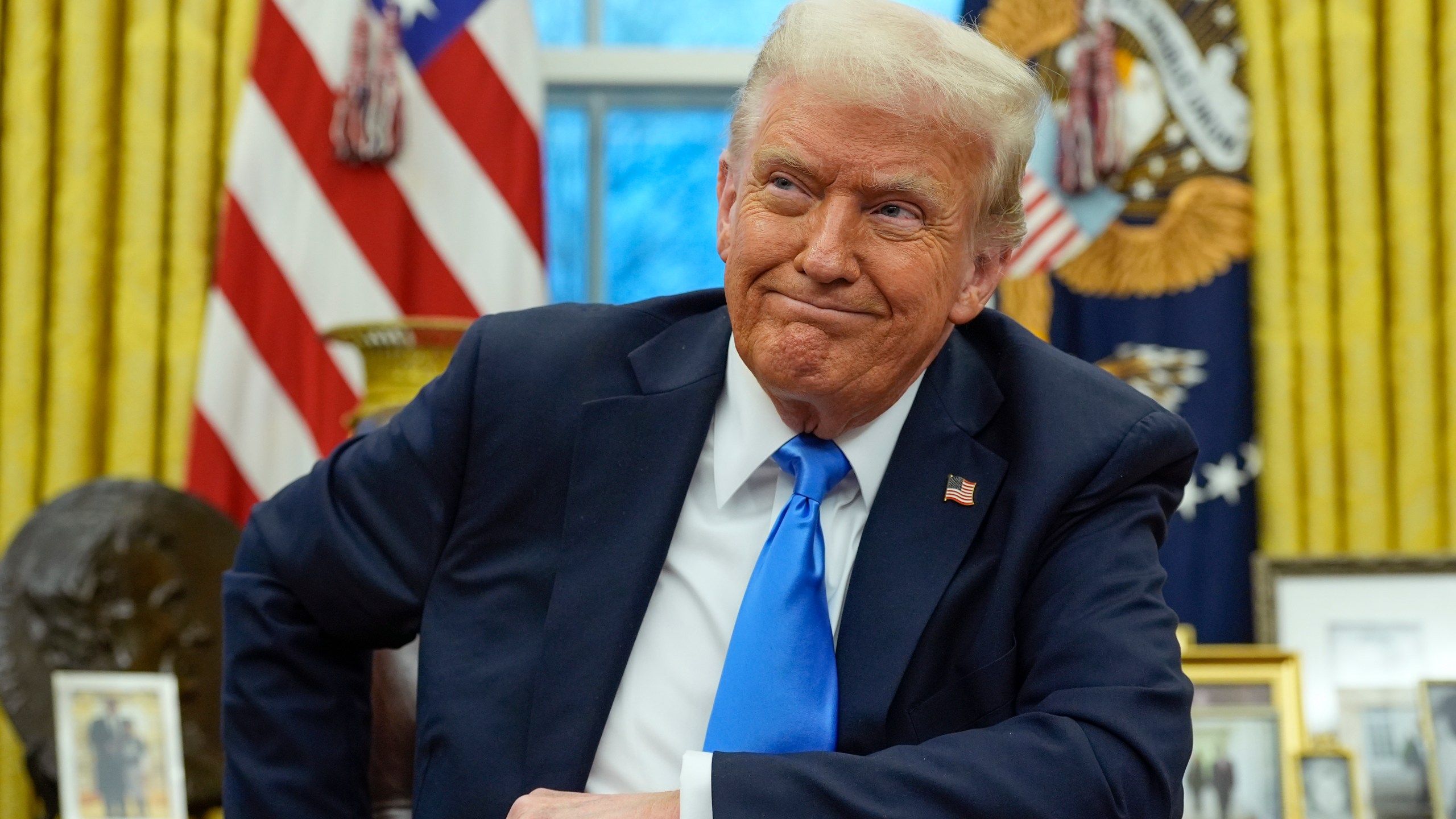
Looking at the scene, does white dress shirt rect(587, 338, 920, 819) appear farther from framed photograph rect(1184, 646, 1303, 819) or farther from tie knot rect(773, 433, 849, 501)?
framed photograph rect(1184, 646, 1303, 819)

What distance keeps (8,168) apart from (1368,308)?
8.15 feet

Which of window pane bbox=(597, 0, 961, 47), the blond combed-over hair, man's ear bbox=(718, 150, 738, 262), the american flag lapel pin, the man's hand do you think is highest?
window pane bbox=(597, 0, 961, 47)

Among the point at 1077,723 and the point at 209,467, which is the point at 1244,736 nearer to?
the point at 1077,723

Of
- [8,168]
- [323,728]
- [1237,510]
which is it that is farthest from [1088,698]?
[8,168]

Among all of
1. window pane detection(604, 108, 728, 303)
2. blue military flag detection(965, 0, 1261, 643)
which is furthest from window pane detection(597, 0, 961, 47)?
blue military flag detection(965, 0, 1261, 643)

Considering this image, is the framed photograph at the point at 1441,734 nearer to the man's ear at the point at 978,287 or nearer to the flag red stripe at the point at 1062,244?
the flag red stripe at the point at 1062,244

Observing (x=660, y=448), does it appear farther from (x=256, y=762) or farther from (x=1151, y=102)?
(x=1151, y=102)

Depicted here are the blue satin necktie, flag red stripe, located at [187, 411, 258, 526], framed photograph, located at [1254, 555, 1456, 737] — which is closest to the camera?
the blue satin necktie

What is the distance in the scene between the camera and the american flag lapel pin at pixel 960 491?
1.25m

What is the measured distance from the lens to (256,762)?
1.27 meters

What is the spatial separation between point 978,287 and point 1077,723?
1.38 ft

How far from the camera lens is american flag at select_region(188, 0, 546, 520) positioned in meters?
2.61

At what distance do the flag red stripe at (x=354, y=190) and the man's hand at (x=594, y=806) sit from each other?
1.66m

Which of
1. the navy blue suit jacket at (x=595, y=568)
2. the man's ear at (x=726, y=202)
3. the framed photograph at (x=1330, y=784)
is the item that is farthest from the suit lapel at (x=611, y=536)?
the framed photograph at (x=1330, y=784)
